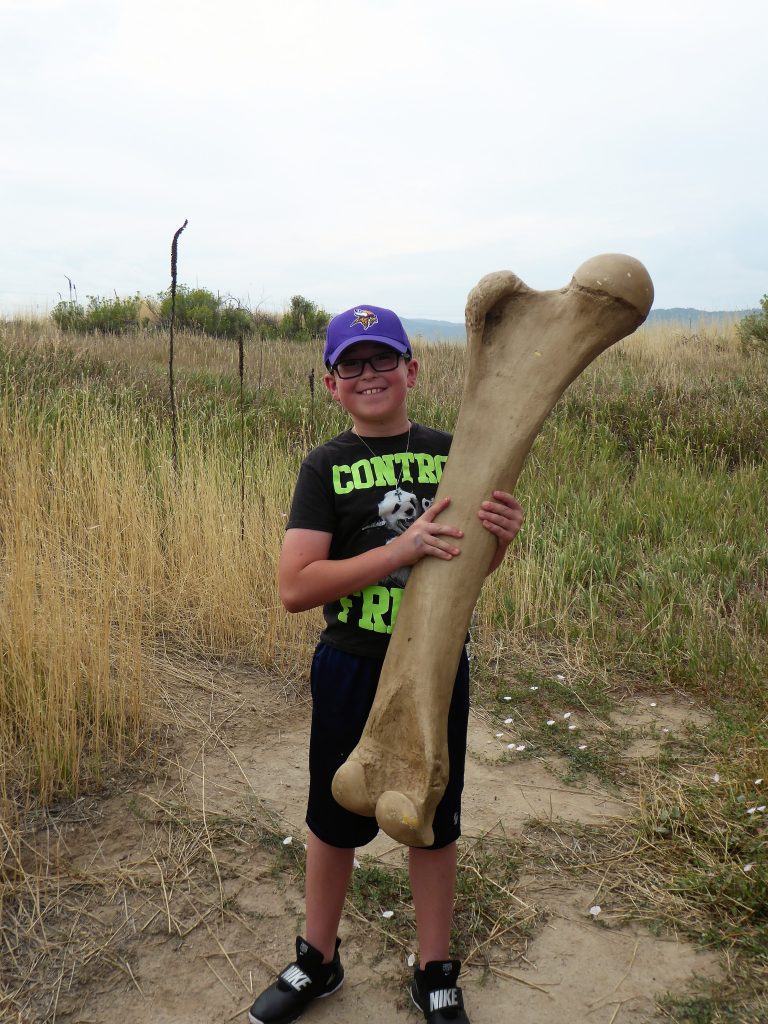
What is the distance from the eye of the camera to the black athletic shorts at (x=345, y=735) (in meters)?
1.81

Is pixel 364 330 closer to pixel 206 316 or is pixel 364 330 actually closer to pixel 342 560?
pixel 342 560

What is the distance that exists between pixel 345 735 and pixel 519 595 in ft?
9.23

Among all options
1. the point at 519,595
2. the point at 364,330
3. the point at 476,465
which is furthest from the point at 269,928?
the point at 519,595

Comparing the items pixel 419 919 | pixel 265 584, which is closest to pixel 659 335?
pixel 265 584

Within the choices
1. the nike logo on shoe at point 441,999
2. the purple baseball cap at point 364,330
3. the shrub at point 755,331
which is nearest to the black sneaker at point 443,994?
the nike logo on shoe at point 441,999

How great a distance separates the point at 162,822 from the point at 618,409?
664 centimetres

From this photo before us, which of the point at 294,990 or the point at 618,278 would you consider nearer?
the point at 618,278

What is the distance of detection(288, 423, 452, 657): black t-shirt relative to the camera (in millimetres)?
1788

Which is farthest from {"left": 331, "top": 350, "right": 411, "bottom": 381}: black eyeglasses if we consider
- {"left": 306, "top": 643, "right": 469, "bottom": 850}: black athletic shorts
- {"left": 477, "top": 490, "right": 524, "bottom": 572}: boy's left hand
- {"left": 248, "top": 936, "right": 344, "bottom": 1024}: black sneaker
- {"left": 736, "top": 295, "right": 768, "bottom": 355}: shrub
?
{"left": 736, "top": 295, "right": 768, "bottom": 355}: shrub

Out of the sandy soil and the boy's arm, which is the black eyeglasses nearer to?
the boy's arm

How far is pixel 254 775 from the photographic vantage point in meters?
3.15

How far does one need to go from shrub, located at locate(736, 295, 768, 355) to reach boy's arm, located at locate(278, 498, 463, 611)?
36.4 ft

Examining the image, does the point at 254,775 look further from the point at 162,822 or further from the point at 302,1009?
the point at 302,1009

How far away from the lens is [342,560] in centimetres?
173
